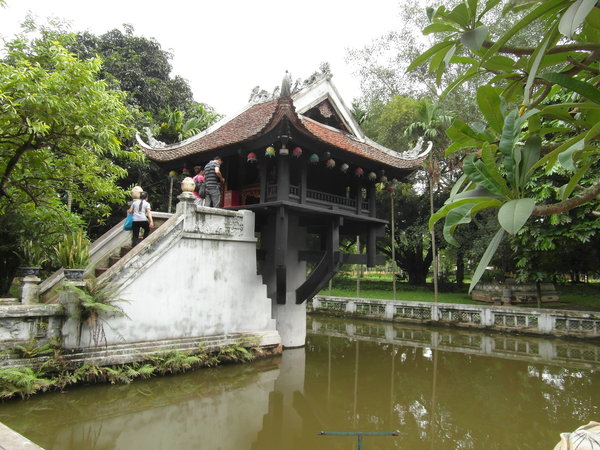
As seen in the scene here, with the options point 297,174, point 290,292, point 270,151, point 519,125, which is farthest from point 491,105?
point 290,292

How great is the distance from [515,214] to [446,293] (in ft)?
62.8

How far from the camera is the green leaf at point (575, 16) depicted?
1349 mm

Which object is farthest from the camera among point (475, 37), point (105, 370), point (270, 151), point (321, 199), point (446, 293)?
point (446, 293)

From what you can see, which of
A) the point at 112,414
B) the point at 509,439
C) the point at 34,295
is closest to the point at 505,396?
the point at 509,439

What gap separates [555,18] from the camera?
5.97 feet

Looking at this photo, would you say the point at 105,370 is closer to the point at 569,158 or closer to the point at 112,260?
the point at 112,260

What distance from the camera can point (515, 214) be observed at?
52.0 inches

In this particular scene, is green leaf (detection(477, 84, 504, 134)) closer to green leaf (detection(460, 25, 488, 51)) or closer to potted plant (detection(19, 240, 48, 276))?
green leaf (detection(460, 25, 488, 51))

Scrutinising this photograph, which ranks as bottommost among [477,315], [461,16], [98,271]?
[477,315]

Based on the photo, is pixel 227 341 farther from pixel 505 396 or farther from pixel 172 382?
pixel 505 396

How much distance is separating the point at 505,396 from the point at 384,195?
13.7 m

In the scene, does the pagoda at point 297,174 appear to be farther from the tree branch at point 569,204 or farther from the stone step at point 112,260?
the tree branch at point 569,204

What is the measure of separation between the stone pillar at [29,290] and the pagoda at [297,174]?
3820mm

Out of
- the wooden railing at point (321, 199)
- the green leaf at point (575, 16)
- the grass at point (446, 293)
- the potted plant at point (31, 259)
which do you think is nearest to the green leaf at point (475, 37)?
the green leaf at point (575, 16)
